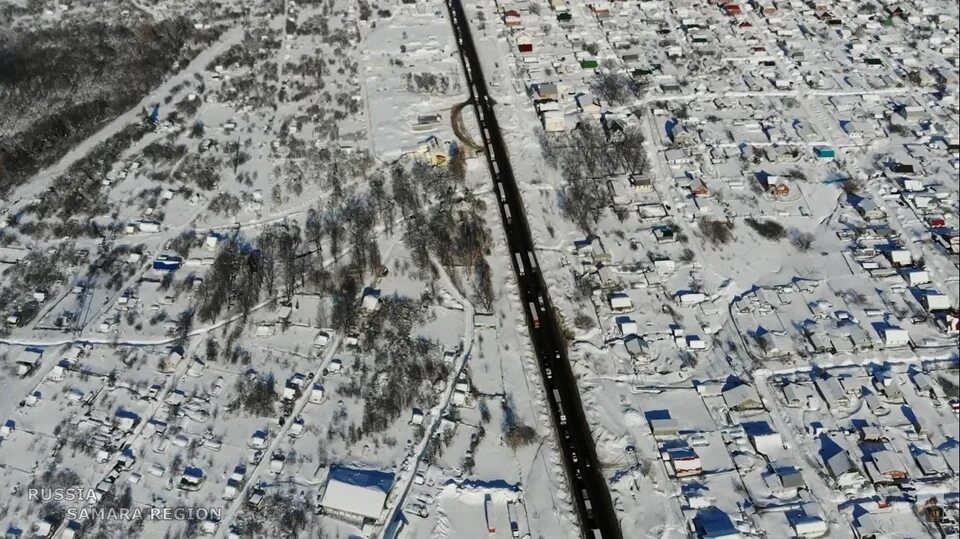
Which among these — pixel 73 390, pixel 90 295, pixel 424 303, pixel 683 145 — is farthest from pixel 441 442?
pixel 683 145

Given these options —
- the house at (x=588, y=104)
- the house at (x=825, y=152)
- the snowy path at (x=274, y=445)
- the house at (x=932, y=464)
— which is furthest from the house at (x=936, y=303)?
the snowy path at (x=274, y=445)

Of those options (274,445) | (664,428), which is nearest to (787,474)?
(664,428)

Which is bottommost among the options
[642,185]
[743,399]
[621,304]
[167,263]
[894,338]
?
[894,338]

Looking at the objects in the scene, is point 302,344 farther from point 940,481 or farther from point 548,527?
point 940,481

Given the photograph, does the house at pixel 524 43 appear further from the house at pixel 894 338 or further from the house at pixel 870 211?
the house at pixel 894 338

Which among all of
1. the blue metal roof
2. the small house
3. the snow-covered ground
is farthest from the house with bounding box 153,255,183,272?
the small house

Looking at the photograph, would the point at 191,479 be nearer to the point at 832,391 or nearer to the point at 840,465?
the point at 840,465
